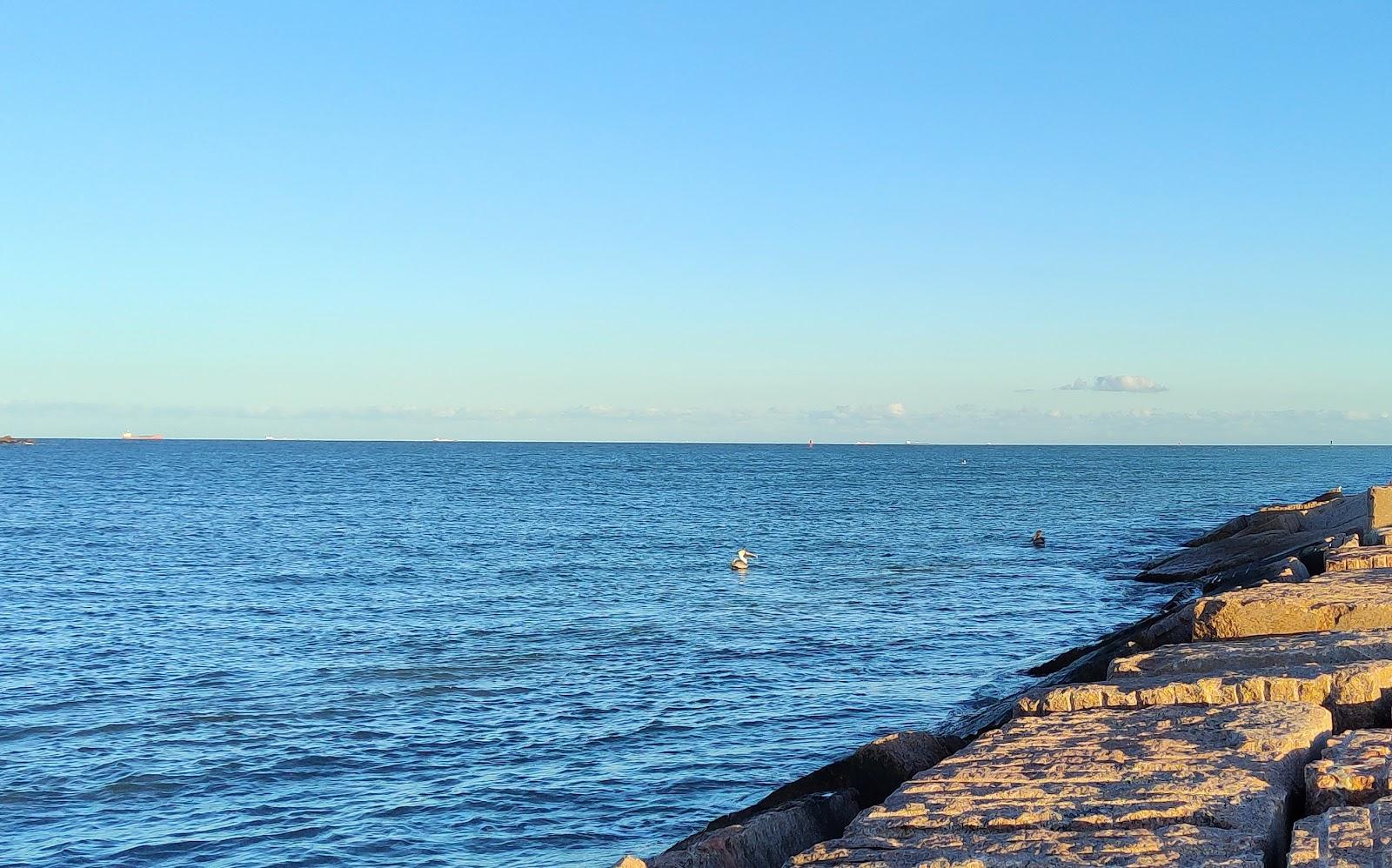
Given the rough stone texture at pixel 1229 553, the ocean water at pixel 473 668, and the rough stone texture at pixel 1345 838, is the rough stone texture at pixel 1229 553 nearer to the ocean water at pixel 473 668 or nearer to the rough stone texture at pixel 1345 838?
the ocean water at pixel 473 668

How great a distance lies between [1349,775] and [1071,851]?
1.74 meters

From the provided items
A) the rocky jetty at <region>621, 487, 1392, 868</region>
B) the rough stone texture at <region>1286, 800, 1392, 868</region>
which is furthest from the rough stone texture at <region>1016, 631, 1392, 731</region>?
the rough stone texture at <region>1286, 800, 1392, 868</region>

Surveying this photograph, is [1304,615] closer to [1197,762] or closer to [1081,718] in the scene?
[1081,718]

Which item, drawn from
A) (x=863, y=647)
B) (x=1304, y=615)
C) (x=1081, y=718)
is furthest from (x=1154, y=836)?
(x=863, y=647)

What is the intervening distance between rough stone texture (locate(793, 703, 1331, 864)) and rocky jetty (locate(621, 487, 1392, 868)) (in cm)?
2

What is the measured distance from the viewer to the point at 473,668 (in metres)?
21.5

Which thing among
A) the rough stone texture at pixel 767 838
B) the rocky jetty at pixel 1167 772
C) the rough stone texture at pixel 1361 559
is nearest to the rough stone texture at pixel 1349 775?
the rocky jetty at pixel 1167 772

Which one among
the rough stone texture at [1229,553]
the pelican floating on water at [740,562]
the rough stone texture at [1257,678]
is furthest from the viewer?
the pelican floating on water at [740,562]

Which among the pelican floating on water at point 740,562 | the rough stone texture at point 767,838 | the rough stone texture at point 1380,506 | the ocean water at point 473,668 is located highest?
the rough stone texture at point 1380,506

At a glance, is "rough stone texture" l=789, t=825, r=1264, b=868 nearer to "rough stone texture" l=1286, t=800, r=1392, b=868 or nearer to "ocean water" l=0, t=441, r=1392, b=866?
"rough stone texture" l=1286, t=800, r=1392, b=868

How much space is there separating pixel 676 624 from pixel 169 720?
1159 centimetres

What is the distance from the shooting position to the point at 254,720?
17.8 metres

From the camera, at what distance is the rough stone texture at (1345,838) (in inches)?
213

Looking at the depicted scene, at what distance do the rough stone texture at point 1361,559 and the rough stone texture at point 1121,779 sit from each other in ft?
25.5
